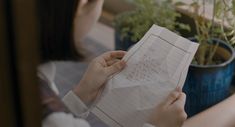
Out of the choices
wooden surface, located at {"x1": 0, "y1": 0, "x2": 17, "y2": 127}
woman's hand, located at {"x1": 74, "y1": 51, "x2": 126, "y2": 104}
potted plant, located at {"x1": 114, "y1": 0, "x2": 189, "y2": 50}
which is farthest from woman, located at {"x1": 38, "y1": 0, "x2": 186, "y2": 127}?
potted plant, located at {"x1": 114, "y1": 0, "x2": 189, "y2": 50}

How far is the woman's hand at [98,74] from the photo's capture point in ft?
2.50

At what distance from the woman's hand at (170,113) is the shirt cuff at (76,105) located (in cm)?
15

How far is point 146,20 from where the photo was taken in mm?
1181

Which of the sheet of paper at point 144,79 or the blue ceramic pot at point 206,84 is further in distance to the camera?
the blue ceramic pot at point 206,84

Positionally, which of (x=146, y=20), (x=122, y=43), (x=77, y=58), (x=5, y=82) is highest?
(x=5, y=82)

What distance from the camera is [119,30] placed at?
129cm

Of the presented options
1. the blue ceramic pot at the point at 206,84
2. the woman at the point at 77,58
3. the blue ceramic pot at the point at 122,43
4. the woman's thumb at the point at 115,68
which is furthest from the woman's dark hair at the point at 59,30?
the blue ceramic pot at the point at 122,43

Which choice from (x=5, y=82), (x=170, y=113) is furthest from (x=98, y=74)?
(x=5, y=82)

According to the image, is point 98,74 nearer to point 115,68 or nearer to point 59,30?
point 115,68

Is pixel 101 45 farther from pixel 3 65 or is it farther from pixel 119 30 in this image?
pixel 3 65

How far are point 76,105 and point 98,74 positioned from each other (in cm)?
9

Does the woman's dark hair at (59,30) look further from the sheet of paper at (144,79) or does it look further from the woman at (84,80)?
the sheet of paper at (144,79)

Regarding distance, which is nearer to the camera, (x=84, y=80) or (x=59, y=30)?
(x=59, y=30)

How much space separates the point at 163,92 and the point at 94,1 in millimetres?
226
